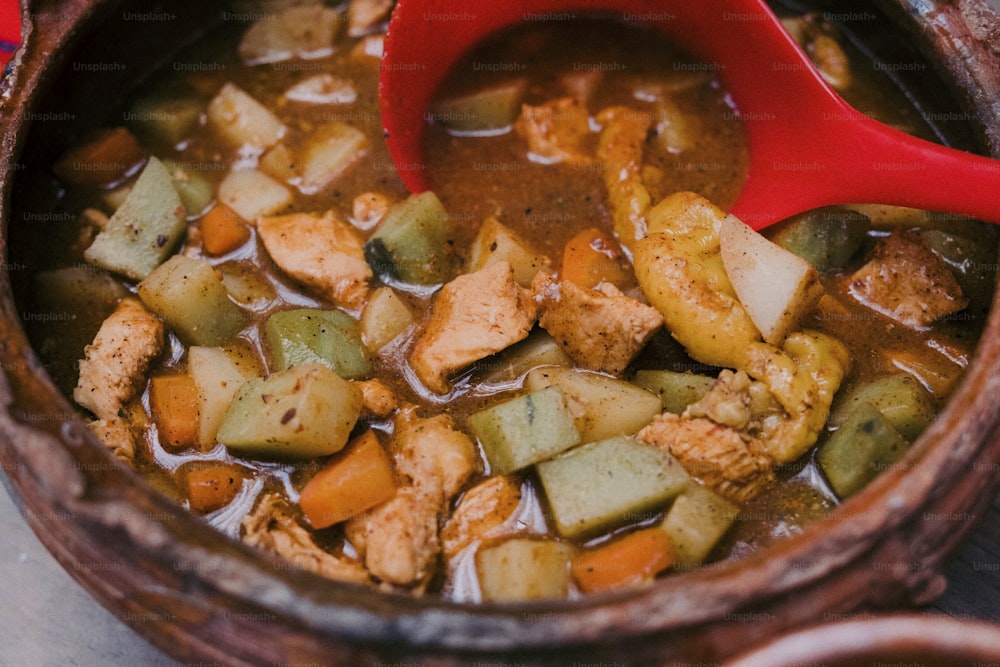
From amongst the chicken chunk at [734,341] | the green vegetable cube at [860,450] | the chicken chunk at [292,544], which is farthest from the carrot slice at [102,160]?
the green vegetable cube at [860,450]

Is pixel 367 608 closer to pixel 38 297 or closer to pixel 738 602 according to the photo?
pixel 738 602

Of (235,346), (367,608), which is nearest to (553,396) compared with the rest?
(367,608)

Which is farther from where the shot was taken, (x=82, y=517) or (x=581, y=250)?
(x=581, y=250)

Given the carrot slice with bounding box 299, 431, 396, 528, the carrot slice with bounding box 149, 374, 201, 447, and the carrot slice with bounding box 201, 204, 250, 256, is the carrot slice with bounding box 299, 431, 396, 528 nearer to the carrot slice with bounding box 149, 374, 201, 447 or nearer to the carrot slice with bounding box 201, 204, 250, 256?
the carrot slice with bounding box 149, 374, 201, 447

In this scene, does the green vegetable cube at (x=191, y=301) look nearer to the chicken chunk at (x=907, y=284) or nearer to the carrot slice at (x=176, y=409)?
the carrot slice at (x=176, y=409)

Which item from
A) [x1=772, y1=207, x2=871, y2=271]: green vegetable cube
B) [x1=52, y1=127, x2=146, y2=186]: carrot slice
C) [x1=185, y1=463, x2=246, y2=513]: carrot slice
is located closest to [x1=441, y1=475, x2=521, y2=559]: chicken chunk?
[x1=185, y1=463, x2=246, y2=513]: carrot slice

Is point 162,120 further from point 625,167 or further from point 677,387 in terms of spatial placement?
point 677,387
